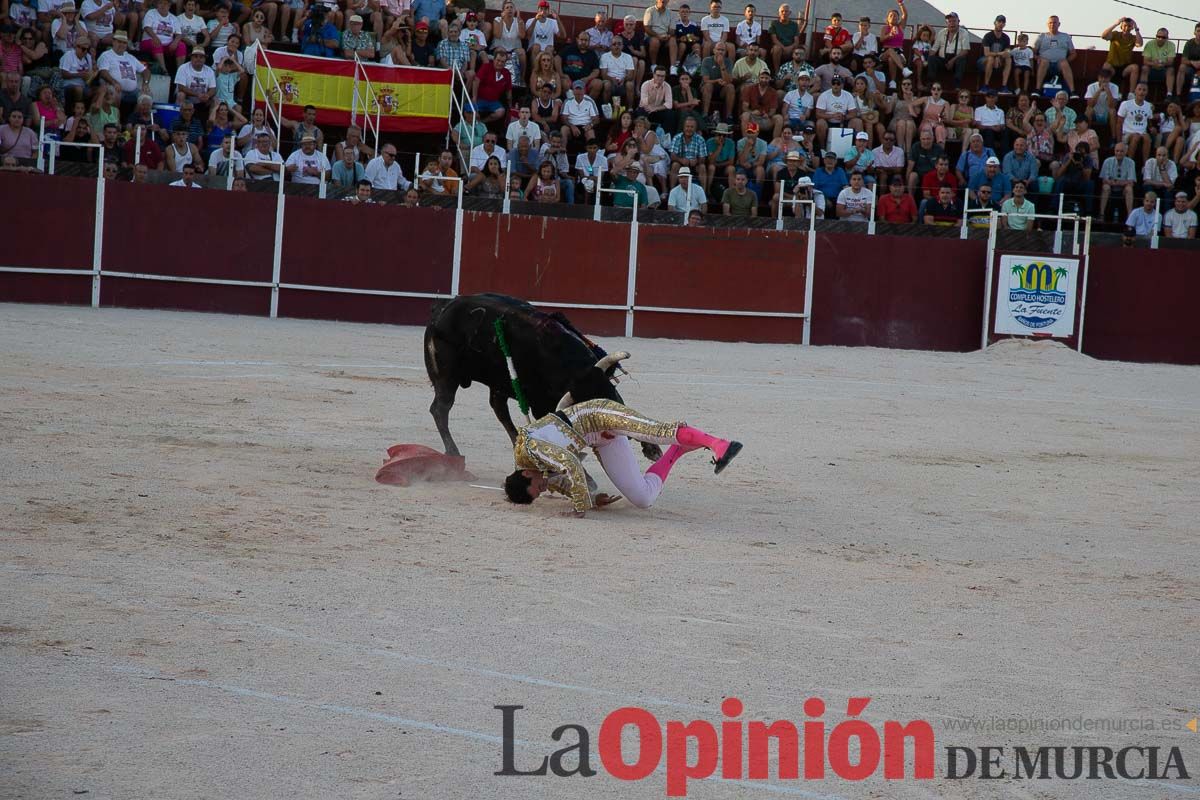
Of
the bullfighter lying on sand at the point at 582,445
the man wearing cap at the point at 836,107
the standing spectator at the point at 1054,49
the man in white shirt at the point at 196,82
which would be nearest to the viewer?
the bullfighter lying on sand at the point at 582,445

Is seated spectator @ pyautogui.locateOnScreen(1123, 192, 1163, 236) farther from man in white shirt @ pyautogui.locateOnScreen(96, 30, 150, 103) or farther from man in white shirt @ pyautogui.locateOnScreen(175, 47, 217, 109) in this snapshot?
man in white shirt @ pyautogui.locateOnScreen(96, 30, 150, 103)

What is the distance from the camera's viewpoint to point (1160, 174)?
1970 centimetres

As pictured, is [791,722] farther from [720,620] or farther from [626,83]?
[626,83]

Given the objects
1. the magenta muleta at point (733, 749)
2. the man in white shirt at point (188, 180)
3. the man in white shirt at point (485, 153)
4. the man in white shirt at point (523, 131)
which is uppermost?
the man in white shirt at point (523, 131)

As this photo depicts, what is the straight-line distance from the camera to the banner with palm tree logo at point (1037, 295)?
61.1 ft

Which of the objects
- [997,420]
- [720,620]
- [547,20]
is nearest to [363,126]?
[547,20]

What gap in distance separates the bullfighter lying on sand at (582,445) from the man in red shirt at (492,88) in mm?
13013

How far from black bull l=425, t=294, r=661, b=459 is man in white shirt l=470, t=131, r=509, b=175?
10.9m

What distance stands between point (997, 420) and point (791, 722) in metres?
7.89

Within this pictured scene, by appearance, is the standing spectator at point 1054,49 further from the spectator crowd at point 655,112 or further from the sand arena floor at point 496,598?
the sand arena floor at point 496,598

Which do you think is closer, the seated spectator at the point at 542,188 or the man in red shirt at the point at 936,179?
the seated spectator at the point at 542,188

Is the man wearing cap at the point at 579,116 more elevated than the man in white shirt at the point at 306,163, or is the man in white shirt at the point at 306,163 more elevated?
the man wearing cap at the point at 579,116

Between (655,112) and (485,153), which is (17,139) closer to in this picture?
(485,153)

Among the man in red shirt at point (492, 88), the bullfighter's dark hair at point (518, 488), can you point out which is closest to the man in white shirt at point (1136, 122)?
the man in red shirt at point (492, 88)
